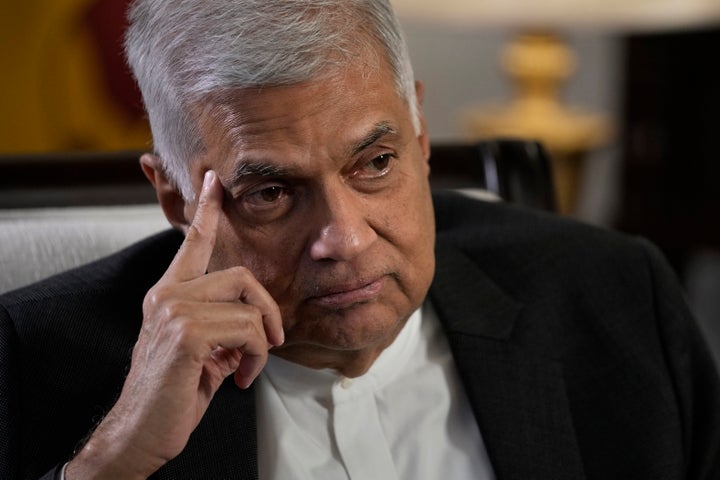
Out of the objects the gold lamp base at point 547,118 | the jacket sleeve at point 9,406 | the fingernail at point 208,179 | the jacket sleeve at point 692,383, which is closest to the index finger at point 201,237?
the fingernail at point 208,179

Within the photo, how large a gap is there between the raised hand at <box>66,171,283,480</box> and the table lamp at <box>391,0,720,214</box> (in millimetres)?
1319

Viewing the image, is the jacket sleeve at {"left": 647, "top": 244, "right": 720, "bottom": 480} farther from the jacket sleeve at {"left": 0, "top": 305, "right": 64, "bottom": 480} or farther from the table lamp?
the table lamp

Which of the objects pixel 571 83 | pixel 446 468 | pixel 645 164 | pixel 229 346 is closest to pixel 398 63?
pixel 229 346

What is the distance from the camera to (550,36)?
268cm

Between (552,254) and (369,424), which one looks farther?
(552,254)

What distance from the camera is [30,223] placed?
1354mm

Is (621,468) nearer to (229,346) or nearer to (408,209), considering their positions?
(408,209)

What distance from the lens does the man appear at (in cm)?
104

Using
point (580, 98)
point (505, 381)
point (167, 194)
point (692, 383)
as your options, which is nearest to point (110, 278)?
point (167, 194)

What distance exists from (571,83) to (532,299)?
2.53 m

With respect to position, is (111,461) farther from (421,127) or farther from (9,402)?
(421,127)

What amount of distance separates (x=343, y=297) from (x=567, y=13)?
1.55 metres

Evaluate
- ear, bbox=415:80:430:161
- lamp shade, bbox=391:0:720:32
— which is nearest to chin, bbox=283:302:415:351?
ear, bbox=415:80:430:161

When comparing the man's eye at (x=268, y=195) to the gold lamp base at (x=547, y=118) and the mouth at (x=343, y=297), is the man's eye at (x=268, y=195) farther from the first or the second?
the gold lamp base at (x=547, y=118)
